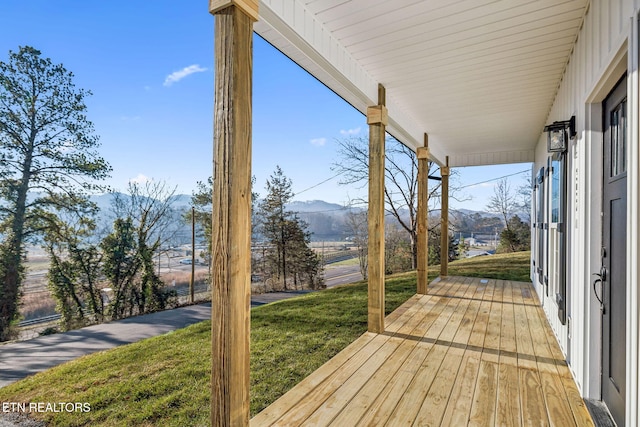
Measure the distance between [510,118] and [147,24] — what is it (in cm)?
797

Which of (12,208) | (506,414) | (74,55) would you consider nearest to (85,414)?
(506,414)

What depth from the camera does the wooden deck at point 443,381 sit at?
195 cm

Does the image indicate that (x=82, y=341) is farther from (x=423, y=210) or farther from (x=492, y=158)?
Answer: (x=492, y=158)

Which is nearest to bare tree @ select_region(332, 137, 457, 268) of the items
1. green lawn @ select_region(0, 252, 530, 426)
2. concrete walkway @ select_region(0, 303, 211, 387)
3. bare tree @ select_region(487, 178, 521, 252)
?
bare tree @ select_region(487, 178, 521, 252)

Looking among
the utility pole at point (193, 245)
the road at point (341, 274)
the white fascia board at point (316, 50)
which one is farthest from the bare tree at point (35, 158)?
the road at point (341, 274)

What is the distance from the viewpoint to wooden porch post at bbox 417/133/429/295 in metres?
5.52

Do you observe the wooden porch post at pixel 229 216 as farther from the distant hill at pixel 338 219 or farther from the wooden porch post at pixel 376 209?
the distant hill at pixel 338 219

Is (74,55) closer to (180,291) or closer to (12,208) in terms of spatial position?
(12,208)

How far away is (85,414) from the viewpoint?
2779 millimetres

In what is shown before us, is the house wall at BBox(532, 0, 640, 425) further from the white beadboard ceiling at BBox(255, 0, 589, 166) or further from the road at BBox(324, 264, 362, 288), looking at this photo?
the road at BBox(324, 264, 362, 288)

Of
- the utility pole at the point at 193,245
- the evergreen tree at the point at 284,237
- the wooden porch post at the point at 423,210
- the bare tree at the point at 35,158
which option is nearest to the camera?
the bare tree at the point at 35,158

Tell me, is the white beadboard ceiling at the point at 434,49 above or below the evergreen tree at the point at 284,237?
above

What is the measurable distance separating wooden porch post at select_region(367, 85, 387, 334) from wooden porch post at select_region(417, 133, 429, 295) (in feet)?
7.36

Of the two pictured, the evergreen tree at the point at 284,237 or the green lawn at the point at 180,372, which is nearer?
the green lawn at the point at 180,372
